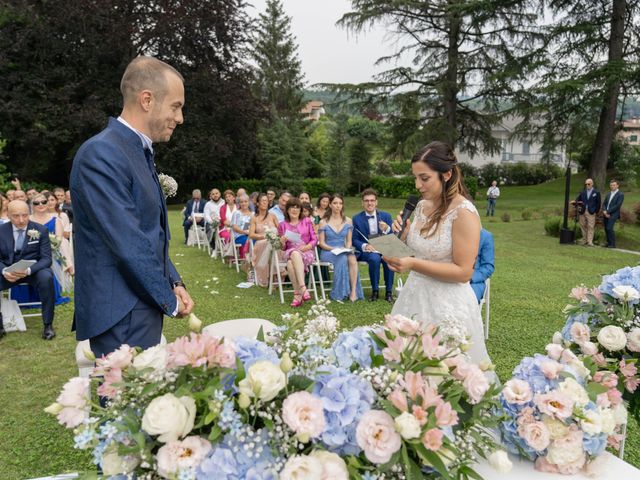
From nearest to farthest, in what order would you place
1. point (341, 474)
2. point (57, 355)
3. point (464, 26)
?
point (341, 474)
point (57, 355)
point (464, 26)

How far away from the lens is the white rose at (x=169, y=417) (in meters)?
1.14

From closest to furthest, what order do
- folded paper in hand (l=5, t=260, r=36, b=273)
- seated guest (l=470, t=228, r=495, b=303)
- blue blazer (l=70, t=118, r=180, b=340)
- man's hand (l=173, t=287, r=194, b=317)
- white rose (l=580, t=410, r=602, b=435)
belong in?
white rose (l=580, t=410, r=602, b=435) → blue blazer (l=70, t=118, r=180, b=340) → man's hand (l=173, t=287, r=194, b=317) → seated guest (l=470, t=228, r=495, b=303) → folded paper in hand (l=5, t=260, r=36, b=273)

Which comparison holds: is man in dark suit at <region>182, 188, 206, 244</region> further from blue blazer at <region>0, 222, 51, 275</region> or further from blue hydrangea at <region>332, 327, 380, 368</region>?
blue hydrangea at <region>332, 327, 380, 368</region>

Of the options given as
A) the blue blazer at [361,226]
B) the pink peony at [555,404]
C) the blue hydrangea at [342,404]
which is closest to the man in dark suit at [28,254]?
the blue blazer at [361,226]

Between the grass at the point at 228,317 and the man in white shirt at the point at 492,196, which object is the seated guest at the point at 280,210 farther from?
the man in white shirt at the point at 492,196

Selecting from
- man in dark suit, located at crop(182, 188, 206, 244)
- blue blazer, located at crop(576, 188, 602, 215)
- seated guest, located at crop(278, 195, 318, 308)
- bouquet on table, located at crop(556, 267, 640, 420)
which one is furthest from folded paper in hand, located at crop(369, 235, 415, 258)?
blue blazer, located at crop(576, 188, 602, 215)

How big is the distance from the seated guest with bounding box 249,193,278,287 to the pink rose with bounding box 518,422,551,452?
24.5ft

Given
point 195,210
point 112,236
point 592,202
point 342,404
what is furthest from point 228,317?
point 592,202

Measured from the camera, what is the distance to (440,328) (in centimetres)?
162

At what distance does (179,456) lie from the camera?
3.87ft

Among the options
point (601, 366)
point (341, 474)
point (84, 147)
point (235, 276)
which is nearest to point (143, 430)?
point (341, 474)

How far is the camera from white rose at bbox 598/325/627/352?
2121 millimetres

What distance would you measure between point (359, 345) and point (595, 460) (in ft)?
2.81

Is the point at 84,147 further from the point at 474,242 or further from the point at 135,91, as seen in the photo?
the point at 474,242
